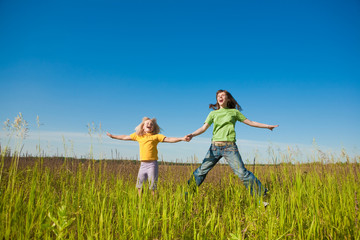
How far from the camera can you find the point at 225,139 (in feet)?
14.3

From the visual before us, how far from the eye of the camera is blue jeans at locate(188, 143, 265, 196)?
411 cm

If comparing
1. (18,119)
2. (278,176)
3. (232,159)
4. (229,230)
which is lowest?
(229,230)

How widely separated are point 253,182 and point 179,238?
78.6 inches

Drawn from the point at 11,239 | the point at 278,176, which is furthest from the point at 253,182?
the point at 11,239

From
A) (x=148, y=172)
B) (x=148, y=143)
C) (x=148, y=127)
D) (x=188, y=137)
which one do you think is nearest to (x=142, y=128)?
(x=148, y=127)

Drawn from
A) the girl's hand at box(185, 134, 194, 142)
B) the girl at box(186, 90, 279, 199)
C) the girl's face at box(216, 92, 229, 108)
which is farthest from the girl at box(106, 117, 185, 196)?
the girl's face at box(216, 92, 229, 108)

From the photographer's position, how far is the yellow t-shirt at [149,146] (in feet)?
15.4

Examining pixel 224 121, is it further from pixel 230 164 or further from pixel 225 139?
pixel 230 164

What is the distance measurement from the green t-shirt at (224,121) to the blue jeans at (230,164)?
17cm

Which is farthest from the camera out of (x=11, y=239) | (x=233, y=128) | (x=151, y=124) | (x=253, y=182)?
(x=151, y=124)

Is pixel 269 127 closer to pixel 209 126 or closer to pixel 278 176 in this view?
pixel 209 126

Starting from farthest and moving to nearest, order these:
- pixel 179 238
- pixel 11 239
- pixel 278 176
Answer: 1. pixel 278 176
2. pixel 179 238
3. pixel 11 239

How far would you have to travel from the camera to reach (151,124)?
509 centimetres

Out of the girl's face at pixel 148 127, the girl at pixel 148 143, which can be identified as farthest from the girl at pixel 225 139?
the girl's face at pixel 148 127
